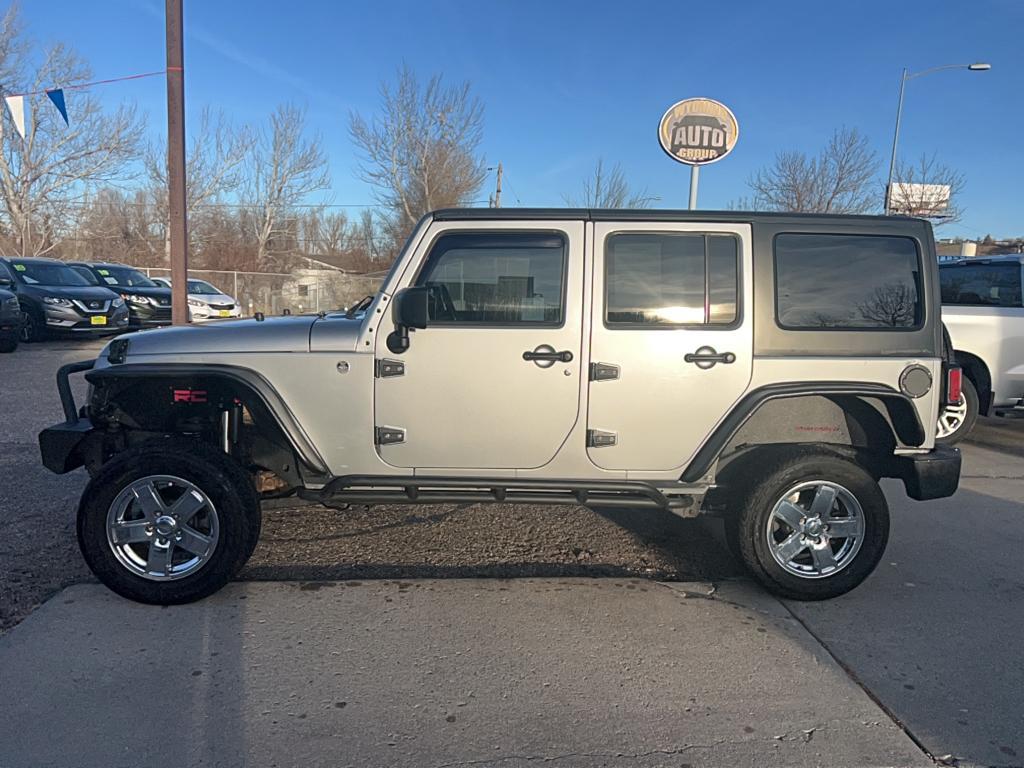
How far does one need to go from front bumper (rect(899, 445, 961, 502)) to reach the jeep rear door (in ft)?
3.29

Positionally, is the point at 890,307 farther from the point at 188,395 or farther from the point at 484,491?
the point at 188,395

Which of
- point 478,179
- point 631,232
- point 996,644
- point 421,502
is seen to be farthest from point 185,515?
point 478,179

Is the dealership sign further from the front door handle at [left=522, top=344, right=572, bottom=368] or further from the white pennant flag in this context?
the white pennant flag

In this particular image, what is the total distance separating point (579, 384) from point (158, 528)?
7.25ft

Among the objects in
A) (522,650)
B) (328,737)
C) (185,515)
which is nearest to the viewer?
(328,737)

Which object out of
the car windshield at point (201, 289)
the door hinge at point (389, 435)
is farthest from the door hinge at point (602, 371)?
the car windshield at point (201, 289)

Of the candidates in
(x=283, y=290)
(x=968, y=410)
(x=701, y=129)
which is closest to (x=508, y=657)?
(x=968, y=410)

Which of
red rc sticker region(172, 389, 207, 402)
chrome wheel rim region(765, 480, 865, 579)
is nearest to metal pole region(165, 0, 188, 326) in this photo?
red rc sticker region(172, 389, 207, 402)

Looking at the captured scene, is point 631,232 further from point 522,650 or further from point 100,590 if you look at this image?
point 100,590

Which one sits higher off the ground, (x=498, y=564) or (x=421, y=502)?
(x=421, y=502)

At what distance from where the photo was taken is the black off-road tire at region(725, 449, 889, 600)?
141 inches

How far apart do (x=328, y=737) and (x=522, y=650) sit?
3.08 ft

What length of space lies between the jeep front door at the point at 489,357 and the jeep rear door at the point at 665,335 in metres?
0.15

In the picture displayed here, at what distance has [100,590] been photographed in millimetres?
3574
